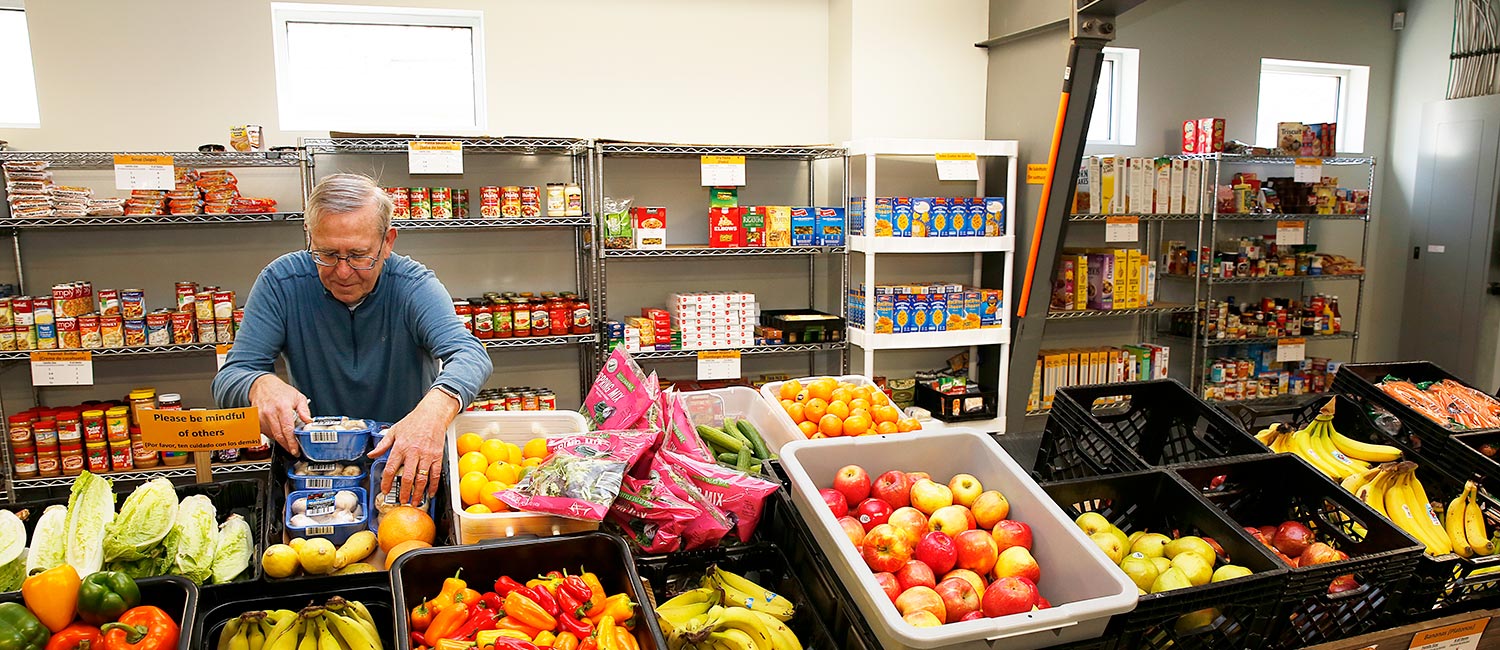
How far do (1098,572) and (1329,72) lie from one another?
238 inches

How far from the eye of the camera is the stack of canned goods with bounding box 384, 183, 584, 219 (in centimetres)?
387

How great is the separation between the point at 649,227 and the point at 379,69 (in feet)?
5.32

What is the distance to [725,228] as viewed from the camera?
4250mm

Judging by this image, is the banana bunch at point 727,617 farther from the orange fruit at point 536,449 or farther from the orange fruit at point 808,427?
the orange fruit at point 808,427

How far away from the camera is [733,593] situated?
5.08 feet

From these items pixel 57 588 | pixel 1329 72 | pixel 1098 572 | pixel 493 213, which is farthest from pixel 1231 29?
pixel 57 588

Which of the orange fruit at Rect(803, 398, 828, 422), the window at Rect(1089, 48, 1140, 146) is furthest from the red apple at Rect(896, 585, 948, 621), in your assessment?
the window at Rect(1089, 48, 1140, 146)

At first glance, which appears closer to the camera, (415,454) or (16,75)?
(415,454)

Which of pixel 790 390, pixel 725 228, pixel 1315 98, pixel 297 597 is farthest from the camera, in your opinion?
pixel 1315 98

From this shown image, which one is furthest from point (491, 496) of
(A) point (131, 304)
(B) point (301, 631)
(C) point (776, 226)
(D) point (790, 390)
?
(A) point (131, 304)

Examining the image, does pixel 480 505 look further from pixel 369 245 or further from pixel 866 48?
pixel 866 48

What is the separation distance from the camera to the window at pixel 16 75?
3.97m

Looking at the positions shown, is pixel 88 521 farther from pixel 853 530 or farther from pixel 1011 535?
pixel 1011 535

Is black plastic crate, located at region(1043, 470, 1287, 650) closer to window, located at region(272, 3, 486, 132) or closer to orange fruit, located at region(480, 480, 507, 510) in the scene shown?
orange fruit, located at region(480, 480, 507, 510)
